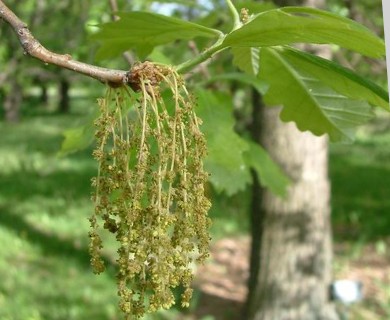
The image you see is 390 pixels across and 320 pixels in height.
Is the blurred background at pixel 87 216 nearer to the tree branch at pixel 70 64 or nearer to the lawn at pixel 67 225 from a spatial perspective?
the lawn at pixel 67 225

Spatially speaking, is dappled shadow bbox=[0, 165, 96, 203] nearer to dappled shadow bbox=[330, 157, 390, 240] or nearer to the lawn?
the lawn

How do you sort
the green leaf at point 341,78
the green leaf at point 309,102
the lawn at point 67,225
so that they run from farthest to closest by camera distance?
the lawn at point 67,225 < the green leaf at point 309,102 < the green leaf at point 341,78

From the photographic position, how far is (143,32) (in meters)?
0.94

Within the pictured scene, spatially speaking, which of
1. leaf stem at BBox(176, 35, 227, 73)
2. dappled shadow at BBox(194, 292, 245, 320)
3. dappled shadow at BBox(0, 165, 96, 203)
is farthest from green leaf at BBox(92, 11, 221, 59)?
dappled shadow at BBox(0, 165, 96, 203)

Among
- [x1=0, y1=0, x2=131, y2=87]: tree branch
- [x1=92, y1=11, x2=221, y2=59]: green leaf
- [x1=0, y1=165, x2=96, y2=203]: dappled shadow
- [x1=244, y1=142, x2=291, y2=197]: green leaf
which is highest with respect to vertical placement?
[x1=0, y1=165, x2=96, y2=203]: dappled shadow

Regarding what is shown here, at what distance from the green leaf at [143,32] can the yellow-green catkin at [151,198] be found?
10 centimetres

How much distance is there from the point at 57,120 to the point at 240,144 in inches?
644

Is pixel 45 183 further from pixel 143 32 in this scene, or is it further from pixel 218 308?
pixel 143 32

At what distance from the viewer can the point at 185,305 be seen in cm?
70

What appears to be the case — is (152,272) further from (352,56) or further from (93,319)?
(93,319)

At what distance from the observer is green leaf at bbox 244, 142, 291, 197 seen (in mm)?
1816

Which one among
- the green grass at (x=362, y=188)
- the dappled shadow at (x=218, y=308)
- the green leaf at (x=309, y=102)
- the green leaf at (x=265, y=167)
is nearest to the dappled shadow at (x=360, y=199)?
the green grass at (x=362, y=188)

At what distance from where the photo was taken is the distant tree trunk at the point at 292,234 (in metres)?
3.30

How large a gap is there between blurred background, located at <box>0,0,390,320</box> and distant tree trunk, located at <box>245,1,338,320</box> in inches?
15.4
